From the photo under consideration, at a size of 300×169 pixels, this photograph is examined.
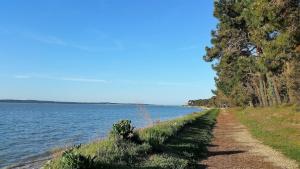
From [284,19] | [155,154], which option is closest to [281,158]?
[155,154]

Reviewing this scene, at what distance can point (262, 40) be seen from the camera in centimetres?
2716

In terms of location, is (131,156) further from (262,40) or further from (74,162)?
(262,40)

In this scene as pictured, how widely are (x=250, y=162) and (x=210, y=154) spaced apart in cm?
265

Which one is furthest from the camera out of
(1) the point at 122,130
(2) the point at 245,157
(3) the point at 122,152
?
(2) the point at 245,157

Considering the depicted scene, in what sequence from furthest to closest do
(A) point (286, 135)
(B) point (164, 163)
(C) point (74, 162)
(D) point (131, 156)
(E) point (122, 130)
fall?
1. (A) point (286, 135)
2. (E) point (122, 130)
3. (D) point (131, 156)
4. (B) point (164, 163)
5. (C) point (74, 162)

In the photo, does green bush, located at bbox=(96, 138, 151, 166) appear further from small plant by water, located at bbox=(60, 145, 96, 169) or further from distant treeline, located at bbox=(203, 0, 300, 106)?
distant treeline, located at bbox=(203, 0, 300, 106)

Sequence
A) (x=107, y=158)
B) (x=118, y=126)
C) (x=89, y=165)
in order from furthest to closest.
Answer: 1. (x=118, y=126)
2. (x=107, y=158)
3. (x=89, y=165)

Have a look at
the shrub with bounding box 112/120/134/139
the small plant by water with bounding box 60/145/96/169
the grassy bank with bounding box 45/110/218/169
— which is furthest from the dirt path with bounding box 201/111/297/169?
the small plant by water with bounding box 60/145/96/169

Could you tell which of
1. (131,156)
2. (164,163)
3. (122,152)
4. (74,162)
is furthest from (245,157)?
(74,162)

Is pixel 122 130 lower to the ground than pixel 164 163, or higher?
higher

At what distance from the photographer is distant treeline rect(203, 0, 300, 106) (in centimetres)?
2264

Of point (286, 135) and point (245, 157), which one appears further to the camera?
point (286, 135)

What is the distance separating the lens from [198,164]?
1593 cm

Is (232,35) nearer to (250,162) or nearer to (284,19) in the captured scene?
(284,19)
